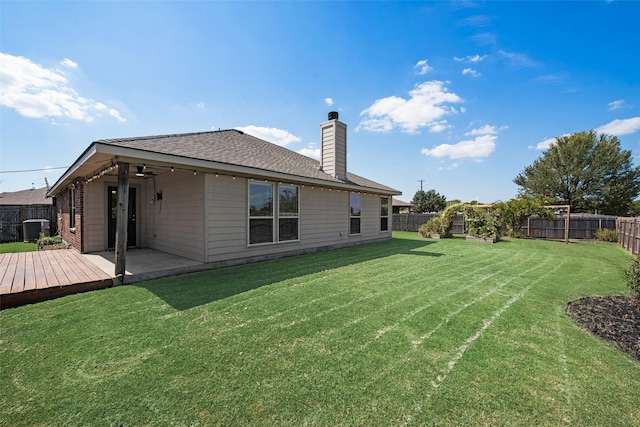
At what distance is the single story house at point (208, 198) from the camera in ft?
17.5

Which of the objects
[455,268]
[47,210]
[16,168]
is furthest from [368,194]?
[16,168]

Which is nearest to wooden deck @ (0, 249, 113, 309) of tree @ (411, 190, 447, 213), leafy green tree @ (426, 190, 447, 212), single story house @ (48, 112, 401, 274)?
single story house @ (48, 112, 401, 274)

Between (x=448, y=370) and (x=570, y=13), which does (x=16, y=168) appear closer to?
(x=448, y=370)

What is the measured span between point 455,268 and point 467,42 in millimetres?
8599

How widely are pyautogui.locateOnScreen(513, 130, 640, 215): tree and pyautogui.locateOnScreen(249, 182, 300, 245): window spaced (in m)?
34.5

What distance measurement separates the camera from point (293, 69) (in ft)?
34.5

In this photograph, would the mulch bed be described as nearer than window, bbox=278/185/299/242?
Yes

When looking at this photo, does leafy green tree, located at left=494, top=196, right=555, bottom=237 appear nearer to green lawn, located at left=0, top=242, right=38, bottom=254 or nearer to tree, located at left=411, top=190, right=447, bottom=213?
tree, located at left=411, top=190, right=447, bottom=213

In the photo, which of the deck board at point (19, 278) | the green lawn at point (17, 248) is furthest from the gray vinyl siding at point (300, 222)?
the green lawn at point (17, 248)

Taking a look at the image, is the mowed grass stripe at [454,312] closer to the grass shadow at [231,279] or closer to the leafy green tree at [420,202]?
the grass shadow at [231,279]

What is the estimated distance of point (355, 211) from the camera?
10547mm

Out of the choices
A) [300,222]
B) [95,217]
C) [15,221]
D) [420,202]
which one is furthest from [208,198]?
[420,202]

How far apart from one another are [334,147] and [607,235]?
50.0 ft

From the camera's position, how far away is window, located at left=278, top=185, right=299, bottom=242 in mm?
7434
